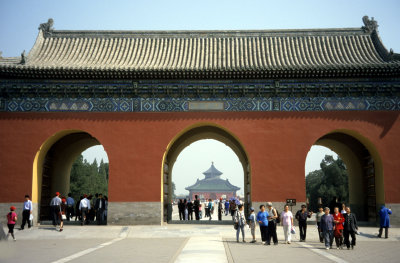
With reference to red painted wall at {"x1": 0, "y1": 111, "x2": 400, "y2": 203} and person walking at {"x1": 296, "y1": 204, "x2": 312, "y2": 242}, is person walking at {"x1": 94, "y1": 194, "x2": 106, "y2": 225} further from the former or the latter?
person walking at {"x1": 296, "y1": 204, "x2": 312, "y2": 242}

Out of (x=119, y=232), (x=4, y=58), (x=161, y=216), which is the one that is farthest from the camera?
(x=4, y=58)

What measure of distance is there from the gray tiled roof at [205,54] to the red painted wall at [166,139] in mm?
1567

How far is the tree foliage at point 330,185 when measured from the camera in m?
40.8

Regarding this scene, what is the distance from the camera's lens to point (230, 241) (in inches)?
481

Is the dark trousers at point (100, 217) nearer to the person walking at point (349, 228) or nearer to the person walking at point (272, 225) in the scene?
the person walking at point (272, 225)

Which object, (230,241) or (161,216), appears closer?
(230,241)

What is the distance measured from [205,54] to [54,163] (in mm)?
7798

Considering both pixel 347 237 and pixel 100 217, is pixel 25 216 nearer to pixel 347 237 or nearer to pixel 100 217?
pixel 100 217

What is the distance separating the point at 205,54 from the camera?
60.0 ft

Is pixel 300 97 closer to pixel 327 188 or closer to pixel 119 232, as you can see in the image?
pixel 119 232

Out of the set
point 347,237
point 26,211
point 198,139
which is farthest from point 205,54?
point 347,237

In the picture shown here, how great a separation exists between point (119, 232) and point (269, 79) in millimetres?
7557

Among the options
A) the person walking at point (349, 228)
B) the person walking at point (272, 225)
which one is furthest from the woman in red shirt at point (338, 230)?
the person walking at point (272, 225)

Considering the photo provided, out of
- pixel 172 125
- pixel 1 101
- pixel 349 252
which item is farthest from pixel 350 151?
pixel 1 101
